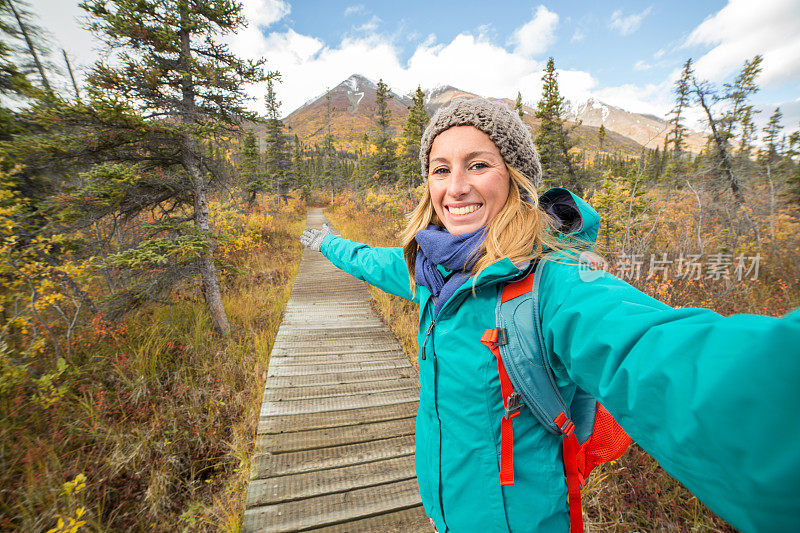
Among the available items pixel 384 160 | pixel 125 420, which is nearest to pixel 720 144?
pixel 384 160

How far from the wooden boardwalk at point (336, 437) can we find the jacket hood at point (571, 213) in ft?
7.69

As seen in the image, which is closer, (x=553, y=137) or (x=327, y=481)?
(x=327, y=481)

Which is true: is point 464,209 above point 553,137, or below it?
below

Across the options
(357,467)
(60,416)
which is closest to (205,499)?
(357,467)

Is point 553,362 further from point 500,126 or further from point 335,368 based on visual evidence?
point 335,368

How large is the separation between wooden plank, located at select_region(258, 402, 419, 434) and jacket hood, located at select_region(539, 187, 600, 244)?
2603 millimetres

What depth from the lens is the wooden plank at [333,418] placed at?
285cm

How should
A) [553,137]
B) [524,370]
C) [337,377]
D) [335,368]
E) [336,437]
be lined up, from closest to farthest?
[524,370] → [336,437] → [337,377] → [335,368] → [553,137]

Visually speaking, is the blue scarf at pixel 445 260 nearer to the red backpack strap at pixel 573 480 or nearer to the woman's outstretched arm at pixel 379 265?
the woman's outstretched arm at pixel 379 265

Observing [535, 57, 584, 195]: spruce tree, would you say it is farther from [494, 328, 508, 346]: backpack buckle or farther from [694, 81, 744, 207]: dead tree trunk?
[494, 328, 508, 346]: backpack buckle

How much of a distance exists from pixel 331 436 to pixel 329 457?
216 mm

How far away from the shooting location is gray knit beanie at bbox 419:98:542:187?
1390 millimetres

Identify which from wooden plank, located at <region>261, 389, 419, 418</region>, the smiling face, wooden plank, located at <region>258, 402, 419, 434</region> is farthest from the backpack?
wooden plank, located at <region>261, 389, 419, 418</region>

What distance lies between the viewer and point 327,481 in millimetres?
2371
